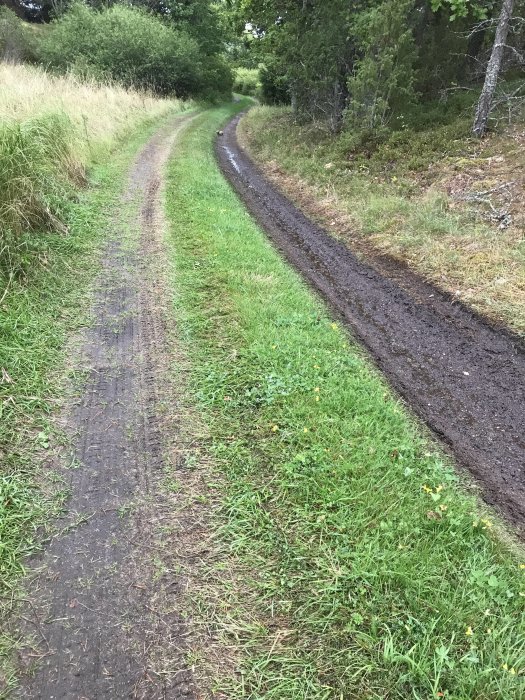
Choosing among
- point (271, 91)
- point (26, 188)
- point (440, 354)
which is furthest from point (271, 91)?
point (440, 354)

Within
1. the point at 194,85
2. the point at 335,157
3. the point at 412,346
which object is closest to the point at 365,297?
the point at 412,346

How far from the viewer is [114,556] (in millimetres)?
2486

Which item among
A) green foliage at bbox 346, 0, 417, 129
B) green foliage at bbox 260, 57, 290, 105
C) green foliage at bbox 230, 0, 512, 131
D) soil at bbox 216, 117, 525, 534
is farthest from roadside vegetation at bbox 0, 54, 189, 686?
green foliage at bbox 260, 57, 290, 105

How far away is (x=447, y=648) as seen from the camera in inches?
83.2

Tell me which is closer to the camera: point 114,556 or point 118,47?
point 114,556

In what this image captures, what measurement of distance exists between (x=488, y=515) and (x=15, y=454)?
10.3 ft

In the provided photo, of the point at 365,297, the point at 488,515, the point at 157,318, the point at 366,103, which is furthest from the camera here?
the point at 366,103

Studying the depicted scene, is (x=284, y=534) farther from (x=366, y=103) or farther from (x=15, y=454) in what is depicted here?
(x=366, y=103)

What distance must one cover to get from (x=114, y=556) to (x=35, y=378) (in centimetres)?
176

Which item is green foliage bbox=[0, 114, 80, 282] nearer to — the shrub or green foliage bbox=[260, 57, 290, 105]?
green foliage bbox=[260, 57, 290, 105]

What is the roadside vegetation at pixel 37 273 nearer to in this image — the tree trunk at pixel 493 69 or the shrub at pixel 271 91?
the tree trunk at pixel 493 69

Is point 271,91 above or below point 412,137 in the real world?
above

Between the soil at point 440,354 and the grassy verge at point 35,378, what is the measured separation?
112 inches

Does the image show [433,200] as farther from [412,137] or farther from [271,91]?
[271,91]
